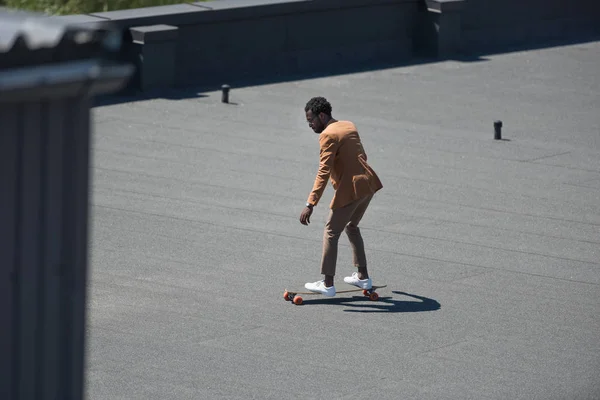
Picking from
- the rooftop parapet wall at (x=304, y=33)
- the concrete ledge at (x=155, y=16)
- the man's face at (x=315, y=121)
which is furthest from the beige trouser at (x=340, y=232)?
the concrete ledge at (x=155, y=16)

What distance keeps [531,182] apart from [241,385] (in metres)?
7.84

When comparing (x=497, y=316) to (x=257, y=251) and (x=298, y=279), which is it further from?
(x=257, y=251)

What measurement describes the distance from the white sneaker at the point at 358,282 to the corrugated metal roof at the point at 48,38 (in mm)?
6895

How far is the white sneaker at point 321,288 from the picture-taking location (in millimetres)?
11008

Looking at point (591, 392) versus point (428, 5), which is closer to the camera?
point (591, 392)

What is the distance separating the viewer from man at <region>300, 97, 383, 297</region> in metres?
10.7

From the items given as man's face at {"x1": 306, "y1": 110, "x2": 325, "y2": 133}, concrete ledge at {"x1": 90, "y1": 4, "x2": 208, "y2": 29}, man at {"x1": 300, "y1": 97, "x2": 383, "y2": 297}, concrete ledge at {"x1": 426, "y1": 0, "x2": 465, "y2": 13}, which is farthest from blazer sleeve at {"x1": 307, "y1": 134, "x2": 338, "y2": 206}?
concrete ledge at {"x1": 426, "y1": 0, "x2": 465, "y2": 13}

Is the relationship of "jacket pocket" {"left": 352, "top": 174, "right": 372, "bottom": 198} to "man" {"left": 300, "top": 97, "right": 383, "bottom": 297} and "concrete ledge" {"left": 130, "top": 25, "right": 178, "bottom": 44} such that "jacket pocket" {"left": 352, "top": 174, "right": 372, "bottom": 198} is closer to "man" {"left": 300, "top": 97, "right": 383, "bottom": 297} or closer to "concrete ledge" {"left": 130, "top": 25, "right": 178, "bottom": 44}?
"man" {"left": 300, "top": 97, "right": 383, "bottom": 297}

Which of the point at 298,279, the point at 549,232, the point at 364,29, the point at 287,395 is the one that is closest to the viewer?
the point at 287,395

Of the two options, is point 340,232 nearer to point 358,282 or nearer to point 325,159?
point 358,282

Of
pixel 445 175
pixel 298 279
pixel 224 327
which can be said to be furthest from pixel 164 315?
pixel 445 175

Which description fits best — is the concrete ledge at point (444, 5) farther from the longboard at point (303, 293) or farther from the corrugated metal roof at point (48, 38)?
the corrugated metal roof at point (48, 38)

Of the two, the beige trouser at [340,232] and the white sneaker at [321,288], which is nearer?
the beige trouser at [340,232]

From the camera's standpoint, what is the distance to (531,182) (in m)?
15.8
